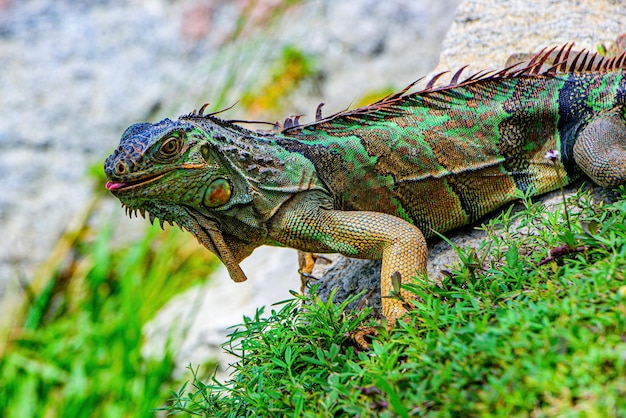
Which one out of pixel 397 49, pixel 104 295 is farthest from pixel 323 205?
pixel 397 49

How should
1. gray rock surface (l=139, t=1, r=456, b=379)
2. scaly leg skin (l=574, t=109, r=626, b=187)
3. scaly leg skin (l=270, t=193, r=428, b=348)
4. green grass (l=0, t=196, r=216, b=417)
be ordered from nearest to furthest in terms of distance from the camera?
1. scaly leg skin (l=270, t=193, r=428, b=348)
2. scaly leg skin (l=574, t=109, r=626, b=187)
3. green grass (l=0, t=196, r=216, b=417)
4. gray rock surface (l=139, t=1, r=456, b=379)

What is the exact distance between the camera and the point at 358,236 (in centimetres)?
316

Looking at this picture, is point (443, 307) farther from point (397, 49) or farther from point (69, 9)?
point (69, 9)

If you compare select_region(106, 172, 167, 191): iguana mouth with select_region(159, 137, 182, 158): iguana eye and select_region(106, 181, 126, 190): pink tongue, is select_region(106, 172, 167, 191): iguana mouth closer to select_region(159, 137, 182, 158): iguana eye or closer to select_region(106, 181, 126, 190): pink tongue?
select_region(106, 181, 126, 190): pink tongue

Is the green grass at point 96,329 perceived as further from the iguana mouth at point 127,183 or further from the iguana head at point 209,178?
the iguana mouth at point 127,183

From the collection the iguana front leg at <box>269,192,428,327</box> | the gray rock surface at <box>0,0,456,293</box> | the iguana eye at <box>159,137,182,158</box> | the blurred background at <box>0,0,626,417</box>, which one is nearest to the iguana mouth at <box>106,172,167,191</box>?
the iguana eye at <box>159,137,182,158</box>

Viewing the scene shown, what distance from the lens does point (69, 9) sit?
7.58 metres

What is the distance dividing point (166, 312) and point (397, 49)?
12.4 feet

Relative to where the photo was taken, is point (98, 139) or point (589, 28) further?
point (98, 139)

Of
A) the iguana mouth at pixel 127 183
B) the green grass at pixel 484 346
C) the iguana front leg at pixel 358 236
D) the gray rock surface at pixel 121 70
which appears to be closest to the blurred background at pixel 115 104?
the gray rock surface at pixel 121 70

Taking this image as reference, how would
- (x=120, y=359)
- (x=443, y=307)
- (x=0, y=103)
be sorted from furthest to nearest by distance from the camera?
(x=0, y=103) → (x=120, y=359) → (x=443, y=307)

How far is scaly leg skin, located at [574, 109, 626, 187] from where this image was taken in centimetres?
311

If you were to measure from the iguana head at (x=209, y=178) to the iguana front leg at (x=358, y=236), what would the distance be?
0.29ft

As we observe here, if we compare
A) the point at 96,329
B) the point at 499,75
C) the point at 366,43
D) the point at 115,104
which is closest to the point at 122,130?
the point at 115,104
